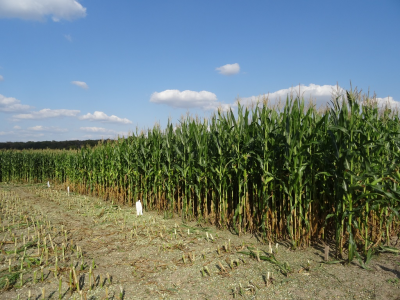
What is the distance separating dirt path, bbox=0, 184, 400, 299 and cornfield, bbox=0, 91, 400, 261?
21.9 inches

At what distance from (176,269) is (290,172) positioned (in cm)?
294

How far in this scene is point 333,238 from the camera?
6.15 meters

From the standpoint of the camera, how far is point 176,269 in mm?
4977

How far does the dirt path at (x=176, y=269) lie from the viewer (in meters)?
4.20

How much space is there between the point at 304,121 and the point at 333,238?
2.80 metres

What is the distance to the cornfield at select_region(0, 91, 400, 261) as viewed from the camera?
16.4 feet

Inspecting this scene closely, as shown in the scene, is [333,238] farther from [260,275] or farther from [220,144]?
[220,144]

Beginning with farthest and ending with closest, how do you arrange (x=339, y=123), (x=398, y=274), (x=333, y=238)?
1. (x=333, y=238)
2. (x=339, y=123)
3. (x=398, y=274)

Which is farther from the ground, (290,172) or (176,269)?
(290,172)

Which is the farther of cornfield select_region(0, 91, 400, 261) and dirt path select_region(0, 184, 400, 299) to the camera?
cornfield select_region(0, 91, 400, 261)

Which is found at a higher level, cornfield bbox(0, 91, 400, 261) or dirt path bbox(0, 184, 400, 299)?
cornfield bbox(0, 91, 400, 261)

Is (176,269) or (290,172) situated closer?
(176,269)

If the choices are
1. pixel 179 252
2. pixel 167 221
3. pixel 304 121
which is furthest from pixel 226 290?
pixel 167 221

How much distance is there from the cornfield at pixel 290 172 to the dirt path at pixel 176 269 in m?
0.56
